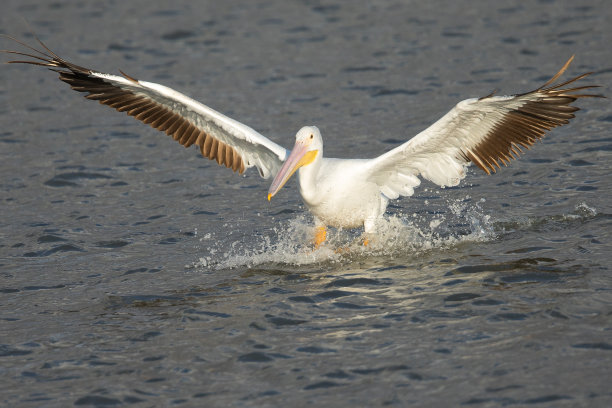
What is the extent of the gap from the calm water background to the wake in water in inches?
1.0

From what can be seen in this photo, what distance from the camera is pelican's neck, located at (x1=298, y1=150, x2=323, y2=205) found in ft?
25.2

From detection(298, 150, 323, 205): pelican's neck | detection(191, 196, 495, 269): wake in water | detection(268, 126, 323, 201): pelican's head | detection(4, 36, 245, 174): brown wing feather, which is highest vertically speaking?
detection(4, 36, 245, 174): brown wing feather

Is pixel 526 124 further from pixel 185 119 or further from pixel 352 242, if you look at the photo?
pixel 185 119

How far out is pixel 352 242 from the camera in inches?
328

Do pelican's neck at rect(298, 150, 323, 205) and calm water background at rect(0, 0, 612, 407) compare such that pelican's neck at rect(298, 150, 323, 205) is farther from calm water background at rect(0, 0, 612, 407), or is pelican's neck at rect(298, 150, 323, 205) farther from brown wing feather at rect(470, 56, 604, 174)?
brown wing feather at rect(470, 56, 604, 174)

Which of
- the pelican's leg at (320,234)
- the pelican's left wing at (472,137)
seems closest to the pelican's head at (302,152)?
the pelican's left wing at (472,137)

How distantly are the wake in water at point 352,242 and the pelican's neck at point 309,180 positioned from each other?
62cm

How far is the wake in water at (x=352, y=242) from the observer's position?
8.04m

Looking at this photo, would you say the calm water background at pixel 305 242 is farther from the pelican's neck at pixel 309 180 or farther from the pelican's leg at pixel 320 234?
the pelican's neck at pixel 309 180

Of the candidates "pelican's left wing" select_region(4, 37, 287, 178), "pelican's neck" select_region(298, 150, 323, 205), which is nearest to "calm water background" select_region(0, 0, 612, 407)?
"pelican's neck" select_region(298, 150, 323, 205)

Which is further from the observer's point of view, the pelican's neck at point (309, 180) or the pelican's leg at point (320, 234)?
the pelican's leg at point (320, 234)

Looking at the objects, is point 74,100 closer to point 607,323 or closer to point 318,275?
point 318,275

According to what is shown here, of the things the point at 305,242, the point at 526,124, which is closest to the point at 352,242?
the point at 305,242

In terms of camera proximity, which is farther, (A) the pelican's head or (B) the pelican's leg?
(B) the pelican's leg
